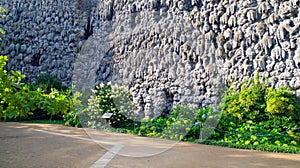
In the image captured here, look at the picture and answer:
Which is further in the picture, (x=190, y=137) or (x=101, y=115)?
(x=101, y=115)

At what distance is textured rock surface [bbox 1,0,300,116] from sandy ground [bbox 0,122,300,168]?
2608mm

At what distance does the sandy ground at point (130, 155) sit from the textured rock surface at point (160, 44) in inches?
103

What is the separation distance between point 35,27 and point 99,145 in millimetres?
8807

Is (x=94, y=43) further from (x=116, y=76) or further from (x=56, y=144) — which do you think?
(x=56, y=144)

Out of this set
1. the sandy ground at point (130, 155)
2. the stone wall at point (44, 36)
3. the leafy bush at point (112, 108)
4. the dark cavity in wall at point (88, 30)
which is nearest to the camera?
the sandy ground at point (130, 155)

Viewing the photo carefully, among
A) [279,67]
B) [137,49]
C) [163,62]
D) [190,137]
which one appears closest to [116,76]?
[137,49]

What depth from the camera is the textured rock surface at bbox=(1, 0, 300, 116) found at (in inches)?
253

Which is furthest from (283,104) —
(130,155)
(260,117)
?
(130,155)

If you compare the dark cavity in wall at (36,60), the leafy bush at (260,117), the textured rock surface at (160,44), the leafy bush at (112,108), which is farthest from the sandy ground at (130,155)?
the dark cavity in wall at (36,60)

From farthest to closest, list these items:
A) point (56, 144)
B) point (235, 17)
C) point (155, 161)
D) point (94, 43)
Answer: point (94, 43), point (235, 17), point (56, 144), point (155, 161)

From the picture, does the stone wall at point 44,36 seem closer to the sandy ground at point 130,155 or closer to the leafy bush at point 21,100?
the sandy ground at point 130,155

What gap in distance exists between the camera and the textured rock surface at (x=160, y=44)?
6.43 m

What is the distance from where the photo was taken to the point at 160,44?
8.59 meters

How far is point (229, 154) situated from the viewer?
4438 mm
